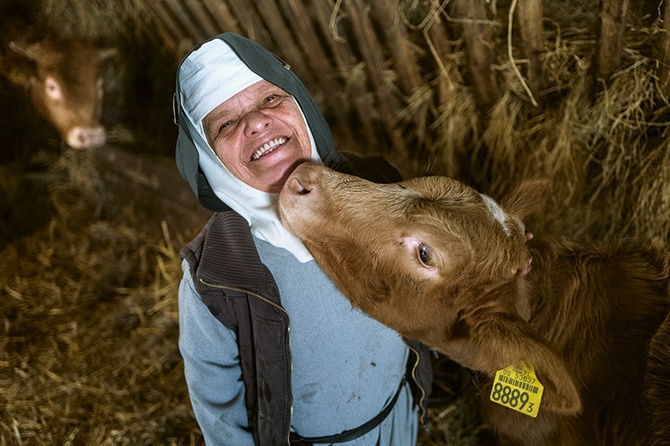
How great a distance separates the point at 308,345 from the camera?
2.01 metres

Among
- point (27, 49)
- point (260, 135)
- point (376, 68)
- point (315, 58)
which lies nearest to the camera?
point (260, 135)

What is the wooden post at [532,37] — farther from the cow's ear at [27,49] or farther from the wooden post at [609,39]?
the cow's ear at [27,49]

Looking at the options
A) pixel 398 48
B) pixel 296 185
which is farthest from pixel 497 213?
pixel 398 48

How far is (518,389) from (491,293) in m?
0.34

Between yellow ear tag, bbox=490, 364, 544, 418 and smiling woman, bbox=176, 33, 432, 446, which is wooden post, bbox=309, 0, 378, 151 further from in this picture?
yellow ear tag, bbox=490, 364, 544, 418

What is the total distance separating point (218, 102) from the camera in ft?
6.61

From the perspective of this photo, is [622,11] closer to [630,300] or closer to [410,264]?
[630,300]

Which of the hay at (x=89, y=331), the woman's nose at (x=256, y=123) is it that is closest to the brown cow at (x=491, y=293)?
the woman's nose at (x=256, y=123)

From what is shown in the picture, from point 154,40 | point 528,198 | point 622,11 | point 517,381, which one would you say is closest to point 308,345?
point 517,381

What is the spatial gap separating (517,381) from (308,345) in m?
0.80

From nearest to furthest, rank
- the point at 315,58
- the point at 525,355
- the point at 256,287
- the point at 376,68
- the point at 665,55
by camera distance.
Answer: the point at 525,355, the point at 256,287, the point at 665,55, the point at 376,68, the point at 315,58

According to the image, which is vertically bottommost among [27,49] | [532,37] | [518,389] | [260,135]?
[518,389]

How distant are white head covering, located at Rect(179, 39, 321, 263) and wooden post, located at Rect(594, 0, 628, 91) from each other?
143 centimetres

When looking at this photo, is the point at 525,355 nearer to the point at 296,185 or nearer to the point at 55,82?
the point at 296,185
